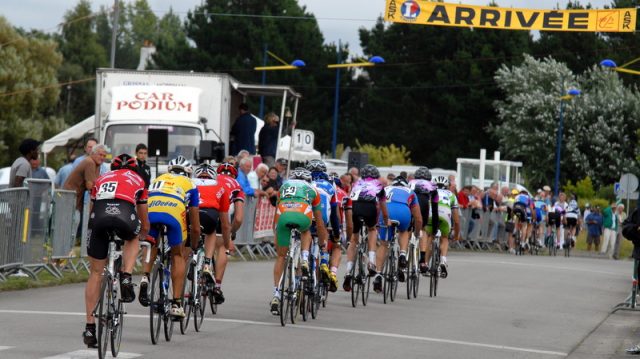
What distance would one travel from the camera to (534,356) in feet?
46.5

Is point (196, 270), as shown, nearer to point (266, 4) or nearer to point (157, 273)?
point (157, 273)

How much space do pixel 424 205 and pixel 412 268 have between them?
95cm

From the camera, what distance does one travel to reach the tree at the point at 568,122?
83688 millimetres

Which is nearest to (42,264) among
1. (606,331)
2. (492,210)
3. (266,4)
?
(606,331)

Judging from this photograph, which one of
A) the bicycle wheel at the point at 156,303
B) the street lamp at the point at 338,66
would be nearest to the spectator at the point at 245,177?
the bicycle wheel at the point at 156,303

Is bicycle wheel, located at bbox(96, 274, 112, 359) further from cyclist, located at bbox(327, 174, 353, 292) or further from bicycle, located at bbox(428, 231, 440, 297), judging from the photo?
bicycle, located at bbox(428, 231, 440, 297)

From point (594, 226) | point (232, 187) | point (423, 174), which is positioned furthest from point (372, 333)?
point (594, 226)

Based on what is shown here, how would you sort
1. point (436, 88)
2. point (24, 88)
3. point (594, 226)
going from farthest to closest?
1. point (436, 88)
2. point (24, 88)
3. point (594, 226)

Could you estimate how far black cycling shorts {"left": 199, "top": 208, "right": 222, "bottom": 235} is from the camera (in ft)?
50.6

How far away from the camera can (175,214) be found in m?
13.5

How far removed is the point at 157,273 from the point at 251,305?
16.1 feet

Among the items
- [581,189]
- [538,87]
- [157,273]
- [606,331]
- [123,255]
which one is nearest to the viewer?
[123,255]

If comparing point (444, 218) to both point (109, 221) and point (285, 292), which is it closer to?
point (285, 292)

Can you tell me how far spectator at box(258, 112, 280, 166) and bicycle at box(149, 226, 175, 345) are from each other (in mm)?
17478
